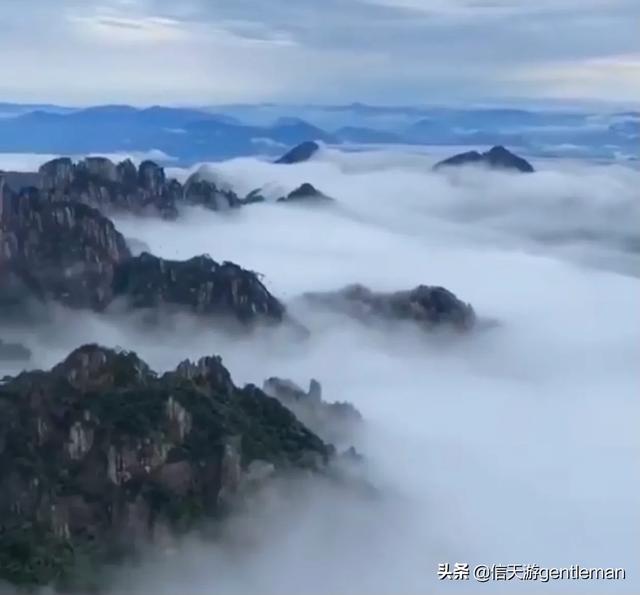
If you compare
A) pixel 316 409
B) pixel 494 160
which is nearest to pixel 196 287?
pixel 316 409

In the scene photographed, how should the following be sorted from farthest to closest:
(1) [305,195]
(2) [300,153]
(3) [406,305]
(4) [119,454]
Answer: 1. (2) [300,153]
2. (1) [305,195]
3. (3) [406,305]
4. (4) [119,454]

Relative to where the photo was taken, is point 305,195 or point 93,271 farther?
point 305,195

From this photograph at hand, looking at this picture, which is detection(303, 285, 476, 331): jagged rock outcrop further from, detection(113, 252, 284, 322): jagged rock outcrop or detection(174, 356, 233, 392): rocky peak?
detection(174, 356, 233, 392): rocky peak

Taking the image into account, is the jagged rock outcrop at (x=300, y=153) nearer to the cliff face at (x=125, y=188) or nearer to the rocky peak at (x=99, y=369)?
the cliff face at (x=125, y=188)

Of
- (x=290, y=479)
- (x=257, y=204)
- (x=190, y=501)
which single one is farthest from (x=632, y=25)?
(x=190, y=501)

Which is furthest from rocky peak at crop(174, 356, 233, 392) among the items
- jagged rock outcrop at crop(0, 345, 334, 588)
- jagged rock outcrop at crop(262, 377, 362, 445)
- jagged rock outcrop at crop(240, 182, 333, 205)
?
jagged rock outcrop at crop(240, 182, 333, 205)

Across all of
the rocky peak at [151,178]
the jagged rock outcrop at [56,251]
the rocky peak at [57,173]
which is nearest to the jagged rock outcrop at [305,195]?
the rocky peak at [151,178]

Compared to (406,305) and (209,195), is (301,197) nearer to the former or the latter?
(209,195)

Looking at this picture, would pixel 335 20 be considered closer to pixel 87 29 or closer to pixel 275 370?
pixel 87 29
